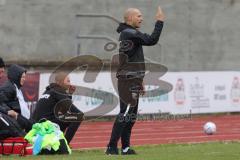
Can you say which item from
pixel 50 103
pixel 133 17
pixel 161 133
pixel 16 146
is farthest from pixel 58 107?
pixel 161 133

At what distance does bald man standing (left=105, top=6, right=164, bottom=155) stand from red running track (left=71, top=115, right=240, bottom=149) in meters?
3.87

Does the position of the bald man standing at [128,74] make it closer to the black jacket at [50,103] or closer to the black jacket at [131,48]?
the black jacket at [131,48]

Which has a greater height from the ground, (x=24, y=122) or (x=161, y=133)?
(x=24, y=122)

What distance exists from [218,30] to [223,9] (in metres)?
0.92

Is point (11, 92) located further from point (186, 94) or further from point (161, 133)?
point (186, 94)

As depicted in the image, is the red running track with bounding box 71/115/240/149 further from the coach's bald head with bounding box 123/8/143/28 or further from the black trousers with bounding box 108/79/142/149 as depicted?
the coach's bald head with bounding box 123/8/143/28

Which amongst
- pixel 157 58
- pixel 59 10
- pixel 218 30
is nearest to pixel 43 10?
pixel 59 10

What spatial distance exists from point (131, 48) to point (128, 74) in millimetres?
403

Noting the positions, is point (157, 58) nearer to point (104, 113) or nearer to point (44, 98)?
point (104, 113)

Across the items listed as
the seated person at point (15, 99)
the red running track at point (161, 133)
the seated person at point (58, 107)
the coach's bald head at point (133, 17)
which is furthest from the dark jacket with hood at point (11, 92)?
the red running track at point (161, 133)

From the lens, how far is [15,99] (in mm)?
11875

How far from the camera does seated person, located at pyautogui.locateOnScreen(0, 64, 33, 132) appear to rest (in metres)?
11.7

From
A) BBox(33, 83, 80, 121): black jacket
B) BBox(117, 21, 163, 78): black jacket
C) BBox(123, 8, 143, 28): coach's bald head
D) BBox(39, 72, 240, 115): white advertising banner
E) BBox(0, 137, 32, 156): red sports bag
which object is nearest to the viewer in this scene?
BBox(117, 21, 163, 78): black jacket

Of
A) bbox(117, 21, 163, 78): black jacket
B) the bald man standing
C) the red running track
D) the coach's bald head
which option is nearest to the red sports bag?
the bald man standing
